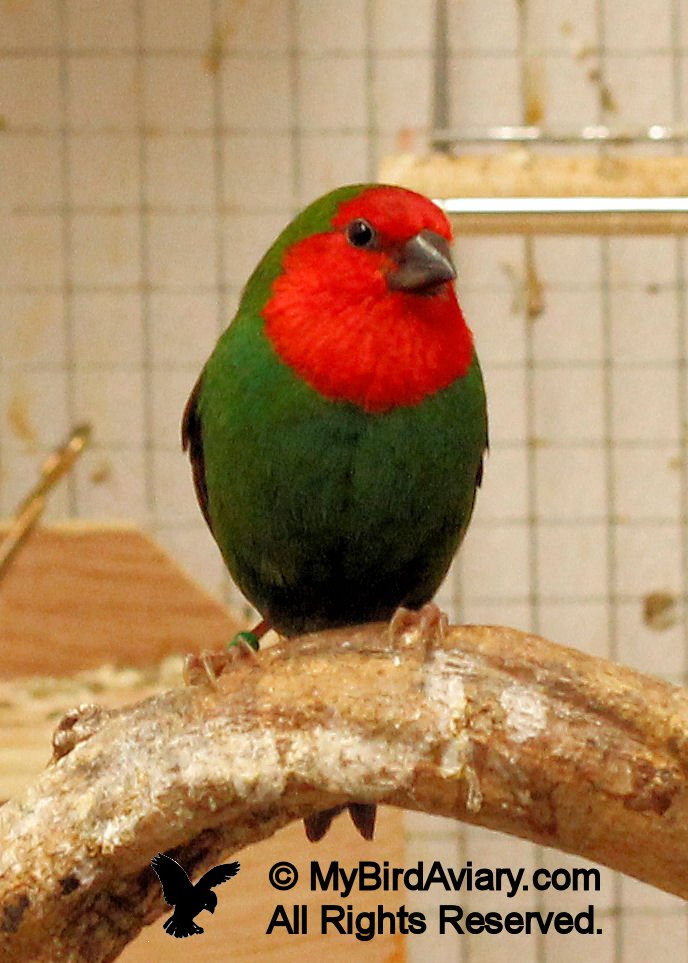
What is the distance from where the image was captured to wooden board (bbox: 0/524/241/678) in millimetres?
1871

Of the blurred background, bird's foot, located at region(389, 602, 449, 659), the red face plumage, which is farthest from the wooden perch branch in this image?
the blurred background

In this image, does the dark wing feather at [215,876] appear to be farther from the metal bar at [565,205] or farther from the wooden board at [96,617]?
the wooden board at [96,617]

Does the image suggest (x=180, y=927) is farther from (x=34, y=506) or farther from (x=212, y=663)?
(x=34, y=506)

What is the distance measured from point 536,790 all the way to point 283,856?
37 cm

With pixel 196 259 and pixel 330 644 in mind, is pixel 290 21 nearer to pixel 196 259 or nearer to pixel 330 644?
pixel 196 259

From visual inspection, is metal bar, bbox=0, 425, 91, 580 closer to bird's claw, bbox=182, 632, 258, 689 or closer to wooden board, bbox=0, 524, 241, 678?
wooden board, bbox=0, 524, 241, 678

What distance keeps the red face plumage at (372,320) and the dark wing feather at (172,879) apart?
370 mm

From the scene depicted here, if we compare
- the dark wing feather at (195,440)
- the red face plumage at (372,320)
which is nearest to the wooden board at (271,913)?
the dark wing feather at (195,440)

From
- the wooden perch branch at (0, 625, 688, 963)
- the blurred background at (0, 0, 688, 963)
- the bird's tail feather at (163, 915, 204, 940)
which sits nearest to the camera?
the wooden perch branch at (0, 625, 688, 963)

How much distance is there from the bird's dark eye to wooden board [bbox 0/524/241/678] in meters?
0.91

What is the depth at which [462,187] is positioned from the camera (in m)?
1.26

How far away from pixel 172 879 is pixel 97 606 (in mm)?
1035

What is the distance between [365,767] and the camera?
84cm

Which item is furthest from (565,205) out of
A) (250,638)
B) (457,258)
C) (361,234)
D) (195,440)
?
(457,258)
